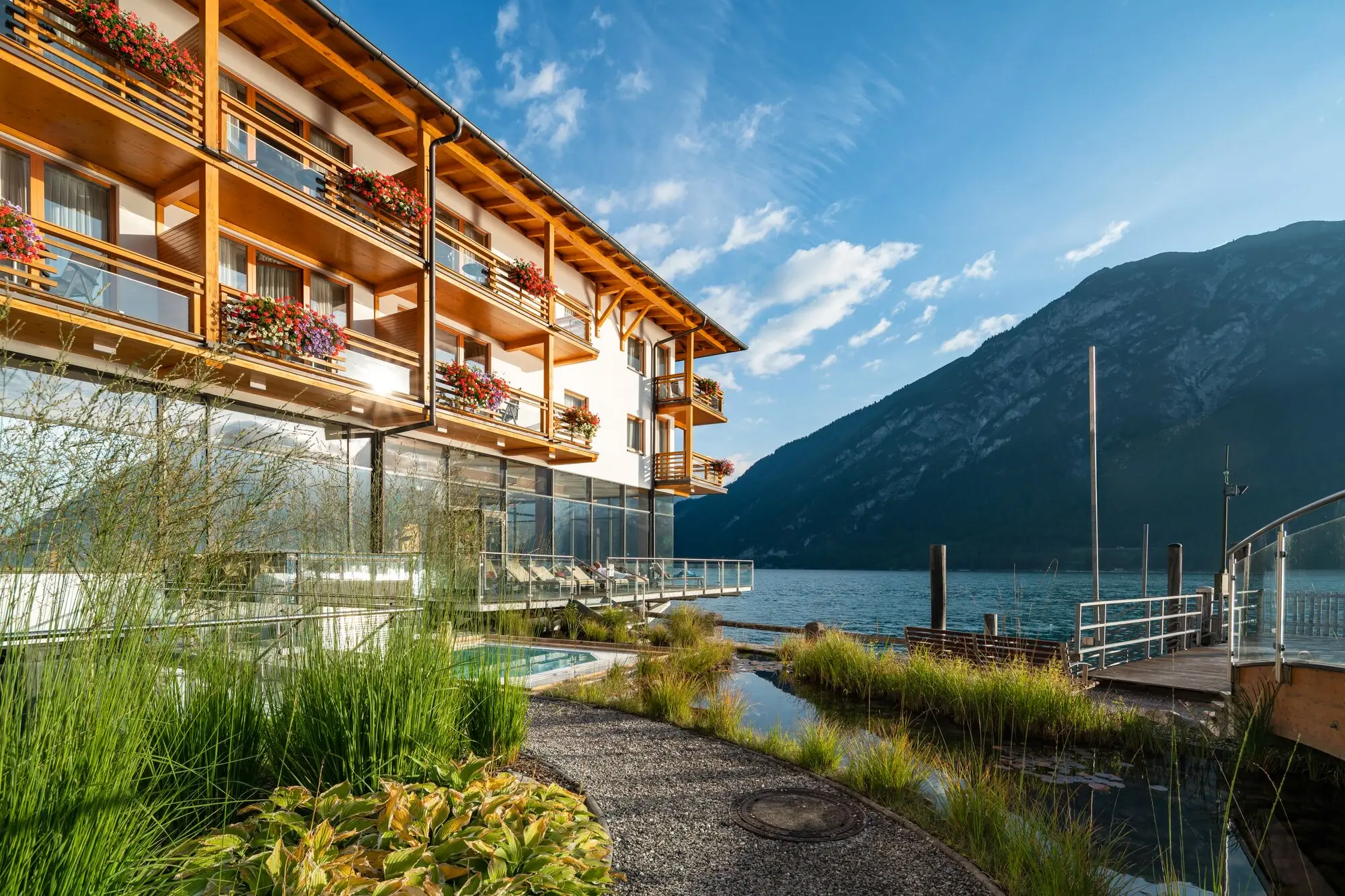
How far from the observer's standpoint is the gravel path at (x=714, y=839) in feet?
10.7

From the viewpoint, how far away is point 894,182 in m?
13.0

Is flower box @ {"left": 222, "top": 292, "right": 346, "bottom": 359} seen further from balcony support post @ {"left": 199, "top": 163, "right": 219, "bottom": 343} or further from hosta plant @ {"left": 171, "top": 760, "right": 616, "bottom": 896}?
hosta plant @ {"left": 171, "top": 760, "right": 616, "bottom": 896}

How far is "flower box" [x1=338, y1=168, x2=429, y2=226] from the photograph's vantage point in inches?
418

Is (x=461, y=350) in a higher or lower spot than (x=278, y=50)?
lower

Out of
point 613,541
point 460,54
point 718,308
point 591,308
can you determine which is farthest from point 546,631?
point 718,308

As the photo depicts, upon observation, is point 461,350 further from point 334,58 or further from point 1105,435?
point 1105,435

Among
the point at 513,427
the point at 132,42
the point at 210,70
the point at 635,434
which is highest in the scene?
the point at 210,70

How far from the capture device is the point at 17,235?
6.45 meters

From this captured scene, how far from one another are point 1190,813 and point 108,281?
36.7 ft

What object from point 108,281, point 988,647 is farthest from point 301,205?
point 988,647

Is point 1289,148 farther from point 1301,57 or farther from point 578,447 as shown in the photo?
point 578,447

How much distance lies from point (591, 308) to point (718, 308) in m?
6.16

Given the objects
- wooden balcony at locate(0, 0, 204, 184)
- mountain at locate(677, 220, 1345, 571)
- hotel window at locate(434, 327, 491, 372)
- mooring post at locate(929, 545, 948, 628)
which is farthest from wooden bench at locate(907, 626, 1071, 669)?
mountain at locate(677, 220, 1345, 571)

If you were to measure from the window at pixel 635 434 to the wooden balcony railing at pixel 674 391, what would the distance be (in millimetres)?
1129
